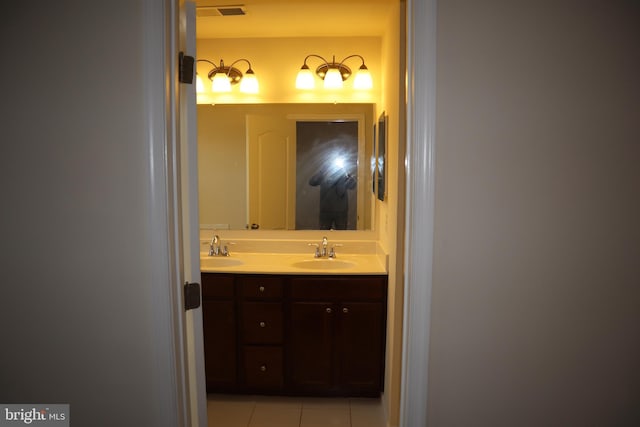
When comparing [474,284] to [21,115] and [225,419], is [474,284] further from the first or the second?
[225,419]

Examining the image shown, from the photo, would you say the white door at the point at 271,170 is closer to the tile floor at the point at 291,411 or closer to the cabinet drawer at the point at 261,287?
the cabinet drawer at the point at 261,287

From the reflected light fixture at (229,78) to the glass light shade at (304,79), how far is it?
0.34 metres

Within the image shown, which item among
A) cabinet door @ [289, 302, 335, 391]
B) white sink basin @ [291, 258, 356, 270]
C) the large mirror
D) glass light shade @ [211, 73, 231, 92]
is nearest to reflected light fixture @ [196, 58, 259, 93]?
glass light shade @ [211, 73, 231, 92]

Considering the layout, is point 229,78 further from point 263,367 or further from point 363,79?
point 263,367

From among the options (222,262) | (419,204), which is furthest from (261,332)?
(419,204)

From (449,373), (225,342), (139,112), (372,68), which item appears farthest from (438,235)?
(372,68)

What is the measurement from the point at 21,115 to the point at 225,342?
1.85 metres

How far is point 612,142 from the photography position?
1.20m

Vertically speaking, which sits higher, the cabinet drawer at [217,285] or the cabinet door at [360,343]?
the cabinet drawer at [217,285]

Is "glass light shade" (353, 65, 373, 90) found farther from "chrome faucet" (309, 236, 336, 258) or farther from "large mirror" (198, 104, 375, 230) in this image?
"chrome faucet" (309, 236, 336, 258)

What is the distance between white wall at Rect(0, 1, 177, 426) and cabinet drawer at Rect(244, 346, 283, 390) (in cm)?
143

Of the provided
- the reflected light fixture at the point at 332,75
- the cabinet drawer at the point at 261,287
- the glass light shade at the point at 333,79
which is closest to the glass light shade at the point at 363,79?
the reflected light fixture at the point at 332,75

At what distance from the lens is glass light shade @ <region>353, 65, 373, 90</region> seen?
9.79 feet

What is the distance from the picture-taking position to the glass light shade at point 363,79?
2984 mm
